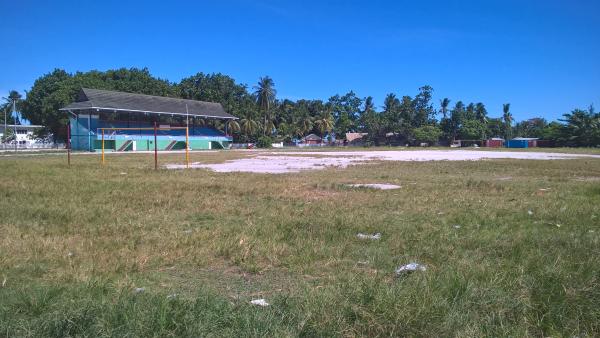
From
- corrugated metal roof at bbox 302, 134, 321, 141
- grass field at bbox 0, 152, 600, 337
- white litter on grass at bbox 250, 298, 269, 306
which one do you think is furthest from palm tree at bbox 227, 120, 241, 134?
white litter on grass at bbox 250, 298, 269, 306

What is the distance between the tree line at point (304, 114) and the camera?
261ft

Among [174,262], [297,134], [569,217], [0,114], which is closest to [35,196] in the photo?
[174,262]

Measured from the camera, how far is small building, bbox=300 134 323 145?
120938 millimetres

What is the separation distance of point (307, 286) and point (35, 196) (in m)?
8.89

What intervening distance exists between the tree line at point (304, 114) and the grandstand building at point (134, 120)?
5.02 m

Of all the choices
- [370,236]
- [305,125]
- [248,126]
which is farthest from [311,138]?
[370,236]

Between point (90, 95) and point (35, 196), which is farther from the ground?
point (90, 95)

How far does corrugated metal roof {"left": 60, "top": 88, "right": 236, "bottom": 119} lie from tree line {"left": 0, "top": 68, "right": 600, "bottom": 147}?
203 inches

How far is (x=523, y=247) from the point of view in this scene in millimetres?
5625

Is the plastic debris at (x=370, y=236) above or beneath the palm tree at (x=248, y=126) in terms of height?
beneath

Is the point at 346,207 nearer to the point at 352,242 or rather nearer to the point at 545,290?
the point at 352,242

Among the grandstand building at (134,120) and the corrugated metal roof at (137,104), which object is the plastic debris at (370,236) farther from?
the grandstand building at (134,120)

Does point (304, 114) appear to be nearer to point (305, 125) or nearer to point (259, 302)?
point (305, 125)

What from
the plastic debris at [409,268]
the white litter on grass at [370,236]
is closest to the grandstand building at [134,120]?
the white litter on grass at [370,236]
